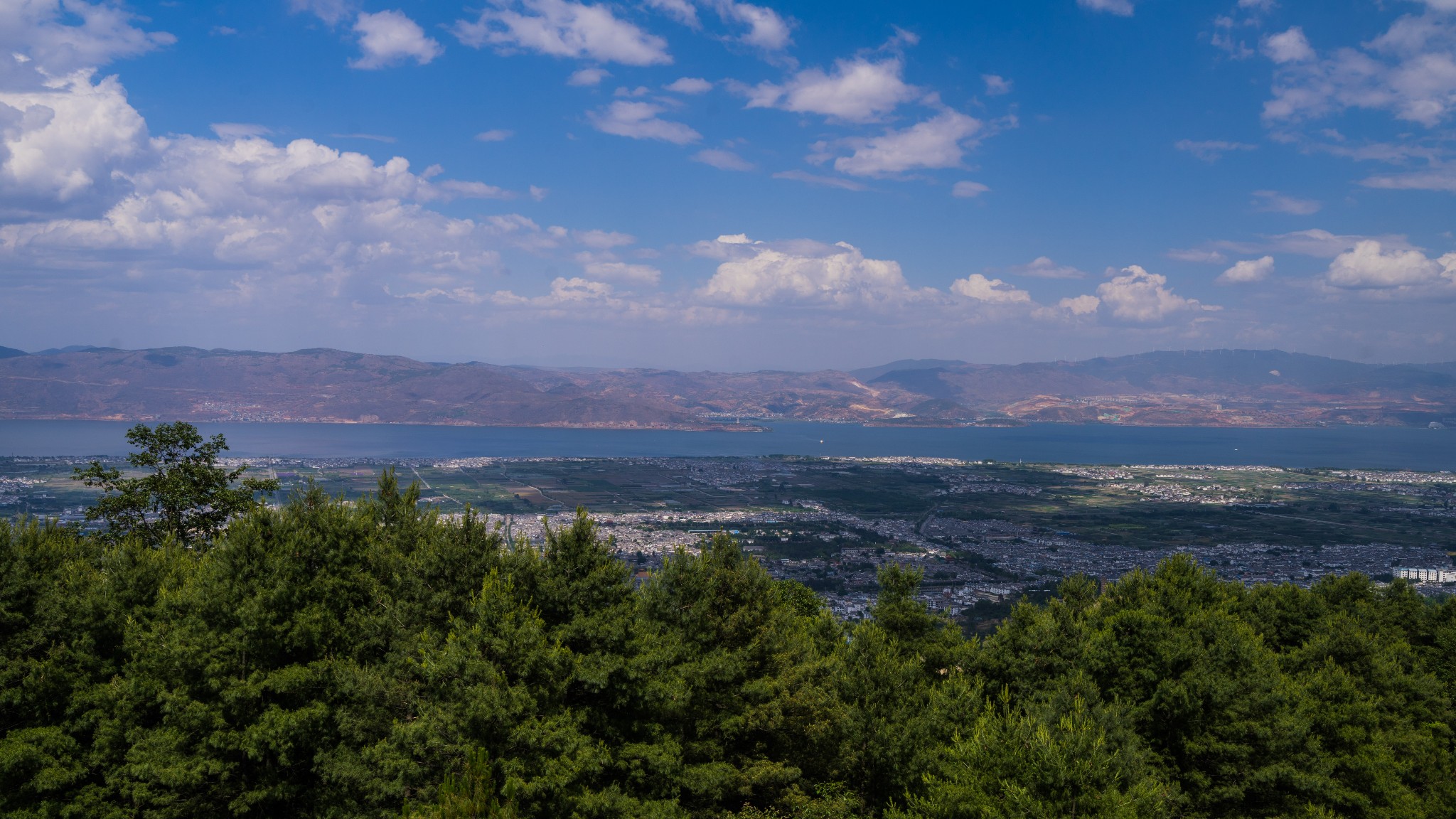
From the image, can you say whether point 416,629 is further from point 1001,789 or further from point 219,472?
point 219,472

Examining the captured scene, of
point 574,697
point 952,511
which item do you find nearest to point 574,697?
point 574,697

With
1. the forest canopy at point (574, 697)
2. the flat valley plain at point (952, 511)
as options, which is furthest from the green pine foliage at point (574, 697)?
the flat valley plain at point (952, 511)

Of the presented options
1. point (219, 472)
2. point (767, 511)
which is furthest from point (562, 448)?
point (219, 472)

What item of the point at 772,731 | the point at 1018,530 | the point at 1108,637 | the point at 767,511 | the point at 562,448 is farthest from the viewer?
the point at 562,448

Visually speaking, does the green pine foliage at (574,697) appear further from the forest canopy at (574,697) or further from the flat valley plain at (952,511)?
the flat valley plain at (952,511)

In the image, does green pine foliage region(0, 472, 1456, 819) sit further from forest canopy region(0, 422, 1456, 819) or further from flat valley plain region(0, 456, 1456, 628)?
flat valley plain region(0, 456, 1456, 628)

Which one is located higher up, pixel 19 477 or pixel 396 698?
pixel 396 698
